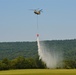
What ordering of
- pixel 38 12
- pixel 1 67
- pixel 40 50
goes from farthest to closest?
pixel 40 50 < pixel 1 67 < pixel 38 12

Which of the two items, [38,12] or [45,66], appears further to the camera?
[45,66]

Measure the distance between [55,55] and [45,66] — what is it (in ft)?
204

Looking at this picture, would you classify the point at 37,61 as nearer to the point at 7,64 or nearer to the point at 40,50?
the point at 7,64

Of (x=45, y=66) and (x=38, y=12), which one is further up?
(x=38, y=12)

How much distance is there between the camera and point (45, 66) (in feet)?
449

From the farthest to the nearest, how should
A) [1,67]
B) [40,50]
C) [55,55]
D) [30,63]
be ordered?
[55,55] → [40,50] → [30,63] → [1,67]

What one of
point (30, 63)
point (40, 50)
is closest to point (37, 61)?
point (30, 63)

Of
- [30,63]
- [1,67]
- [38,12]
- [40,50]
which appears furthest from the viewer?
[40,50]

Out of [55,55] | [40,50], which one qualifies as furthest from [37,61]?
[55,55]

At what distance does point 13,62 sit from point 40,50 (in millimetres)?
37176

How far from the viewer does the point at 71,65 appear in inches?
5344

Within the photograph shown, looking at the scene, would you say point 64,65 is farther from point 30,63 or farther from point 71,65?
point 30,63

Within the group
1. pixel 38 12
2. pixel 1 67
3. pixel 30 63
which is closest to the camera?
pixel 38 12

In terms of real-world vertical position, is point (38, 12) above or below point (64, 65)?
above
